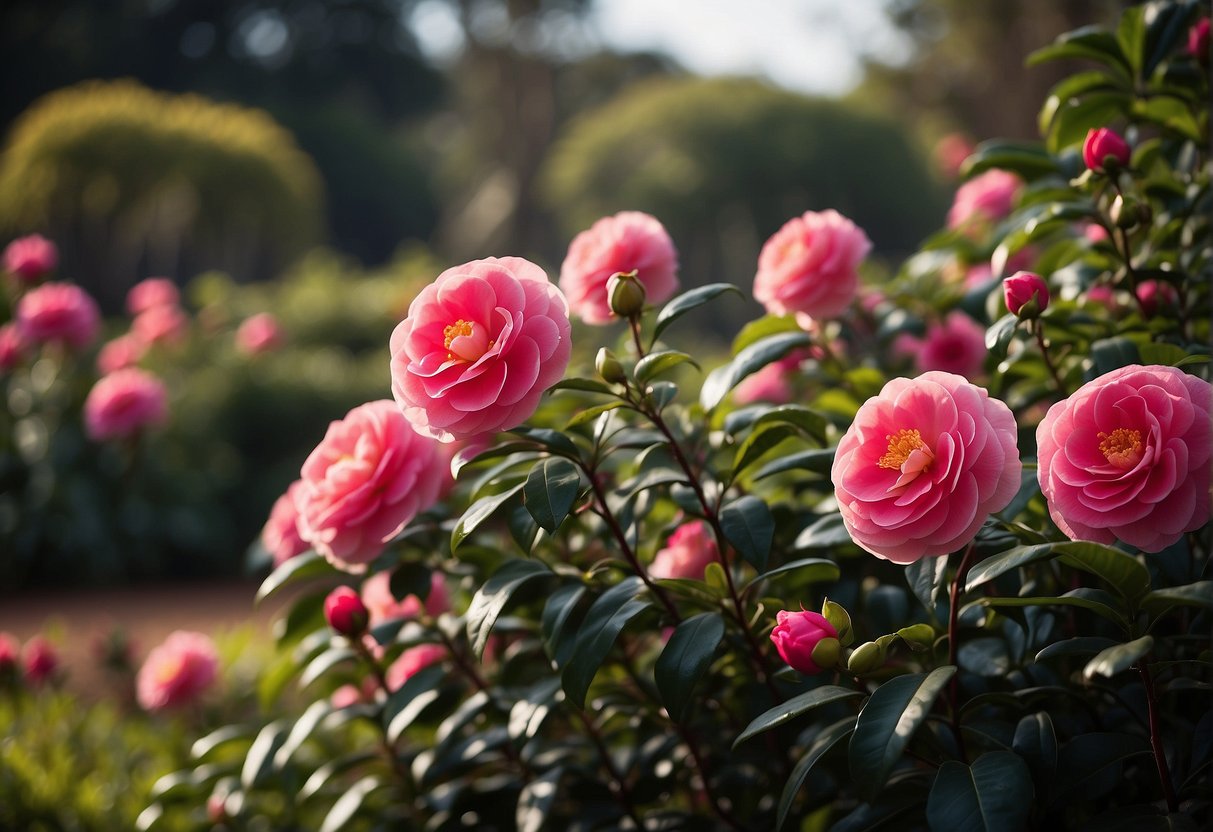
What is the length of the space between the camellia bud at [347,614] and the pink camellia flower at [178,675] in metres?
1.02

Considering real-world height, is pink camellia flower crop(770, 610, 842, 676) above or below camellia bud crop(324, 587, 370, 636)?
above

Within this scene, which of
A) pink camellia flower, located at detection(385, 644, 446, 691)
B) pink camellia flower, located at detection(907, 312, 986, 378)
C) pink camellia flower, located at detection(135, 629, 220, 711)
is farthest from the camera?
pink camellia flower, located at detection(135, 629, 220, 711)

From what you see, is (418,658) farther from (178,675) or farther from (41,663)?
(41,663)

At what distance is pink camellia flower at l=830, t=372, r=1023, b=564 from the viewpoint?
2.71 feet

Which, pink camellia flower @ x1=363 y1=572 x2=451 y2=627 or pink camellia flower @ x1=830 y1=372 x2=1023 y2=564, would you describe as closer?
pink camellia flower @ x1=830 y1=372 x2=1023 y2=564

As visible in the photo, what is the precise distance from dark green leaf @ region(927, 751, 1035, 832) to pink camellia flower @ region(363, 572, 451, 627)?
82 cm

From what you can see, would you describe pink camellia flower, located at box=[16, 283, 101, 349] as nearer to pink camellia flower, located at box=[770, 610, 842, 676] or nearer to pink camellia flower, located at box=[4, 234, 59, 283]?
pink camellia flower, located at box=[4, 234, 59, 283]

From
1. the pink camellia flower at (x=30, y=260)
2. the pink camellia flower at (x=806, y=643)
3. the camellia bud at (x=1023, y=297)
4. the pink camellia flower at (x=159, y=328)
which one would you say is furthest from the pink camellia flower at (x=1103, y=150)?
the pink camellia flower at (x=159, y=328)

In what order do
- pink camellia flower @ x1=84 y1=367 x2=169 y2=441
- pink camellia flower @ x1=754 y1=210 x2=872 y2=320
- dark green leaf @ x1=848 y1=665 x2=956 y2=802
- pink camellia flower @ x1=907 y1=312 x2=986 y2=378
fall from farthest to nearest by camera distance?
pink camellia flower @ x1=84 y1=367 x2=169 y2=441, pink camellia flower @ x1=907 y1=312 x2=986 y2=378, pink camellia flower @ x1=754 y1=210 x2=872 y2=320, dark green leaf @ x1=848 y1=665 x2=956 y2=802

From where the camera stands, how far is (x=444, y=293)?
1.02 metres

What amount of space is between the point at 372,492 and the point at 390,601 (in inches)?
15.3

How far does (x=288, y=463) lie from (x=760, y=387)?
14.4 ft

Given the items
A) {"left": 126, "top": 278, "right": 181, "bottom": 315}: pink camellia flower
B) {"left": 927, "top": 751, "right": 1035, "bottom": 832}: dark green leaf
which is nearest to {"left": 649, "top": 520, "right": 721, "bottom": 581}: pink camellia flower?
{"left": 927, "top": 751, "right": 1035, "bottom": 832}: dark green leaf

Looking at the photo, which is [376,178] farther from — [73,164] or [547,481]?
[547,481]
